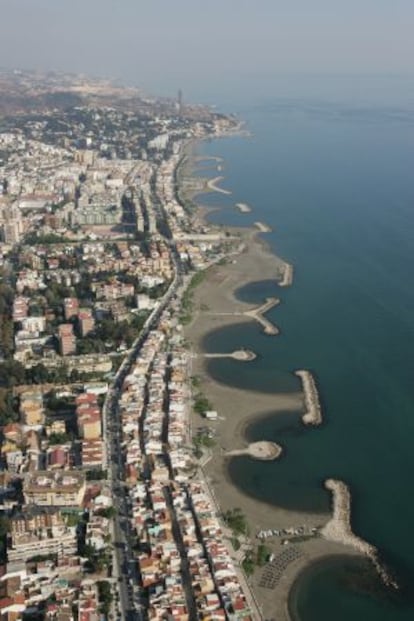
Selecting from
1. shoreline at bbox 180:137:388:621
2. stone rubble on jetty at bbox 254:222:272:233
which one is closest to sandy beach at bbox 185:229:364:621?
shoreline at bbox 180:137:388:621

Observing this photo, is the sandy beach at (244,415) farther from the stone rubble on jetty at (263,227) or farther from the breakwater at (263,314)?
the stone rubble on jetty at (263,227)

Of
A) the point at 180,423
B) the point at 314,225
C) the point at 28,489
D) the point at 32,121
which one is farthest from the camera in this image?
the point at 32,121

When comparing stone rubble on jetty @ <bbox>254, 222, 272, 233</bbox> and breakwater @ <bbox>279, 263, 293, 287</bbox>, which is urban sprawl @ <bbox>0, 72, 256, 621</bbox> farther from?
breakwater @ <bbox>279, 263, 293, 287</bbox>

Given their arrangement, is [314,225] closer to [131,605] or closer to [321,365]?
[321,365]

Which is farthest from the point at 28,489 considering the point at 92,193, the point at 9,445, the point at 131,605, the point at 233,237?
the point at 92,193

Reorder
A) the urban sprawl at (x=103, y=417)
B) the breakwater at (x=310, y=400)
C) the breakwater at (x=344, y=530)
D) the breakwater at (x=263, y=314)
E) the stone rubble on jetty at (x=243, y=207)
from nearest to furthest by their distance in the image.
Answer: the urban sprawl at (x=103, y=417)
the breakwater at (x=344, y=530)
the breakwater at (x=310, y=400)
the breakwater at (x=263, y=314)
the stone rubble on jetty at (x=243, y=207)

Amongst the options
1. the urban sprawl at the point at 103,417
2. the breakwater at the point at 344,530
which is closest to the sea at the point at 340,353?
the breakwater at the point at 344,530

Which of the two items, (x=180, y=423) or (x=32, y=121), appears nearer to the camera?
(x=180, y=423)
